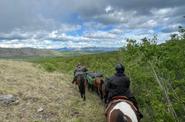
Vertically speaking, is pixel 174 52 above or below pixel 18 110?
above

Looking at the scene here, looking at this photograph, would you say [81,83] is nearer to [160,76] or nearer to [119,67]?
[160,76]

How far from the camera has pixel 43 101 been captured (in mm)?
17484

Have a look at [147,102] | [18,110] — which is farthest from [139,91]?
[18,110]

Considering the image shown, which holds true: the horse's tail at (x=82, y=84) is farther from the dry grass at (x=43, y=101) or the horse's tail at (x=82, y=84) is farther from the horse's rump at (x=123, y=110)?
the horse's rump at (x=123, y=110)

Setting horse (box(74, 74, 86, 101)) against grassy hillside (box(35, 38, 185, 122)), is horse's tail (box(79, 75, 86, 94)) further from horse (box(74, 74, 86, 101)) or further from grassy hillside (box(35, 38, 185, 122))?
grassy hillside (box(35, 38, 185, 122))

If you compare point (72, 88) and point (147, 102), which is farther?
point (72, 88)

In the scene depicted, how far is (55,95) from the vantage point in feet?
62.1

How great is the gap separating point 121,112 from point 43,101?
8.14 meters

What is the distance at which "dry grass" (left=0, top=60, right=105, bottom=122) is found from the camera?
15.7m

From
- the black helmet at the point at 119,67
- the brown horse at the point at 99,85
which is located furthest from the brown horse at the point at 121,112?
the brown horse at the point at 99,85

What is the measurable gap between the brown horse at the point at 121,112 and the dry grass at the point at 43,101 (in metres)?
5.22

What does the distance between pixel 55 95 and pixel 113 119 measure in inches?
363

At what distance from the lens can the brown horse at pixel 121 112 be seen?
32.8 feet

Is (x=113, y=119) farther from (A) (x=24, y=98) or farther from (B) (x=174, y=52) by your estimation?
(B) (x=174, y=52)
